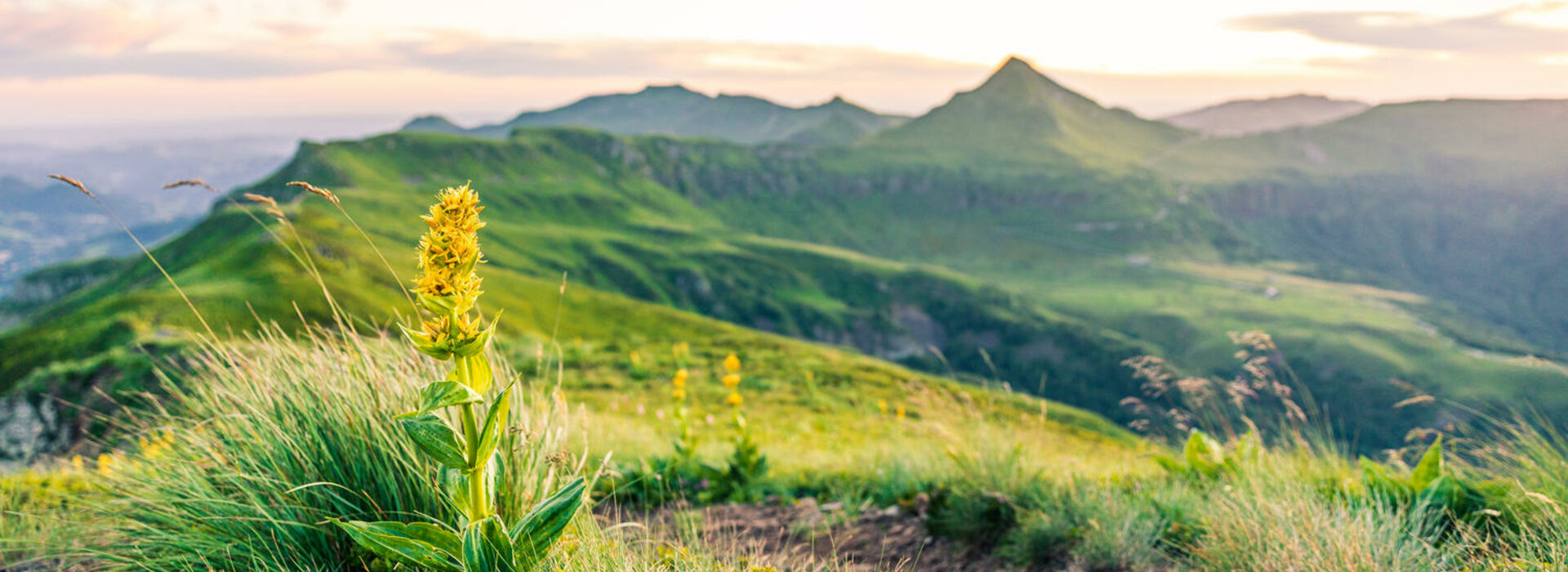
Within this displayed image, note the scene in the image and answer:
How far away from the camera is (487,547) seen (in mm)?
2768

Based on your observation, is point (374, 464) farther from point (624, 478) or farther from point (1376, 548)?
point (1376, 548)

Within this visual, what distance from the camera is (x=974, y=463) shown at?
5.88 metres

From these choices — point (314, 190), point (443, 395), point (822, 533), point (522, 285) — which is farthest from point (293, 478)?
point (522, 285)

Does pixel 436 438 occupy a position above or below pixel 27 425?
above

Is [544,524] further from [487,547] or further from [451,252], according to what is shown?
[451,252]

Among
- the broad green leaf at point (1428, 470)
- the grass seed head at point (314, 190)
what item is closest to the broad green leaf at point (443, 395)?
the grass seed head at point (314, 190)

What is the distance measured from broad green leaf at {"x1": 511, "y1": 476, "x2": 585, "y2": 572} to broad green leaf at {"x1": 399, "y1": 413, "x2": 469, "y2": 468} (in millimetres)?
430

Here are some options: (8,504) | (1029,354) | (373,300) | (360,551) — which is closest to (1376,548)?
(360,551)

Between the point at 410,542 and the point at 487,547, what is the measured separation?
26cm

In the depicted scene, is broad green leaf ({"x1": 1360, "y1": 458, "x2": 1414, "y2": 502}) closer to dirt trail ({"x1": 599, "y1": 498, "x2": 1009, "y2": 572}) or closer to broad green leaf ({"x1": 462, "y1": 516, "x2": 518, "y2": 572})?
dirt trail ({"x1": 599, "y1": 498, "x2": 1009, "y2": 572})

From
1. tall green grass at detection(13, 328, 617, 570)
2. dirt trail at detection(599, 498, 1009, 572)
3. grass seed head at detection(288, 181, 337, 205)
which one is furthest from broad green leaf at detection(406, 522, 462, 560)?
dirt trail at detection(599, 498, 1009, 572)

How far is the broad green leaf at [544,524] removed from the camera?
2826 millimetres

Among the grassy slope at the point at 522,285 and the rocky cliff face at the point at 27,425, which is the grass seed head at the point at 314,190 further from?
the rocky cliff face at the point at 27,425

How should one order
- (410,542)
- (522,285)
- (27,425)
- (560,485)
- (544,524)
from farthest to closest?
(522,285) < (27,425) < (560,485) < (544,524) < (410,542)
